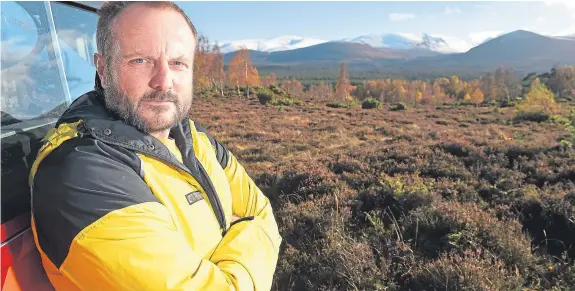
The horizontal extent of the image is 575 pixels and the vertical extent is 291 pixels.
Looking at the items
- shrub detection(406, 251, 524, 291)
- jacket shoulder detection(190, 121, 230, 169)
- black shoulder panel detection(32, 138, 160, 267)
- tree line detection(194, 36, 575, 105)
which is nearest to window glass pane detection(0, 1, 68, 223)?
black shoulder panel detection(32, 138, 160, 267)

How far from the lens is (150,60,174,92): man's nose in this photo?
5.48ft

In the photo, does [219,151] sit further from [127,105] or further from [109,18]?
[109,18]

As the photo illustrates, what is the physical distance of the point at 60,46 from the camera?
93.0 inches

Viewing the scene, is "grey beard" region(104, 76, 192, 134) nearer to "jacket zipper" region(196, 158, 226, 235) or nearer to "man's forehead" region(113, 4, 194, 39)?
"man's forehead" region(113, 4, 194, 39)

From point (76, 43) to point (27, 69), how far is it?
2.18 ft

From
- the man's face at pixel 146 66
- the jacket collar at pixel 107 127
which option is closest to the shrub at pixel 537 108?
the man's face at pixel 146 66

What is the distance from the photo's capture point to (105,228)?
1254 millimetres

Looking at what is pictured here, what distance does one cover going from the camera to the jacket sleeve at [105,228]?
1.24 meters

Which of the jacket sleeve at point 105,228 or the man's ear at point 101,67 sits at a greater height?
the man's ear at point 101,67

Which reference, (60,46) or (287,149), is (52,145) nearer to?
(60,46)

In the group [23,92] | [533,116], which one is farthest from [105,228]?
[533,116]

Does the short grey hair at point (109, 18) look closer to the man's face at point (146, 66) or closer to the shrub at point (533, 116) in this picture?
the man's face at point (146, 66)

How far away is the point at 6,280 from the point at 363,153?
8.42m

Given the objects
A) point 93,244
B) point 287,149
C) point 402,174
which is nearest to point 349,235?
point 402,174
